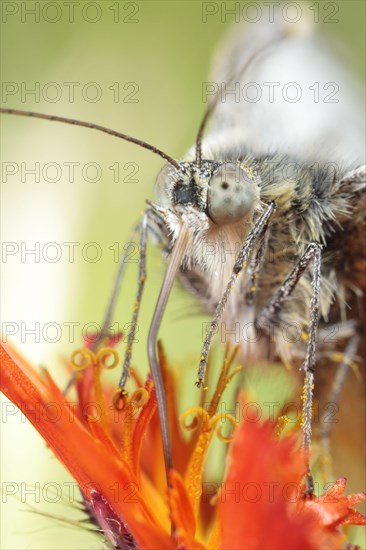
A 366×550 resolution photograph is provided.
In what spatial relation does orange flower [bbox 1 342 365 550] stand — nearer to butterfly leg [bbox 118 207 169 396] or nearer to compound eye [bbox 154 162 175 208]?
butterfly leg [bbox 118 207 169 396]

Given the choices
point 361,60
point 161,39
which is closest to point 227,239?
point 361,60

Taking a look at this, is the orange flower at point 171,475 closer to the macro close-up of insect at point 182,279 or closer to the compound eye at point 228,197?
A: the macro close-up of insect at point 182,279

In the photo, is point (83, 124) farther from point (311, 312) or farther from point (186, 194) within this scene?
point (311, 312)

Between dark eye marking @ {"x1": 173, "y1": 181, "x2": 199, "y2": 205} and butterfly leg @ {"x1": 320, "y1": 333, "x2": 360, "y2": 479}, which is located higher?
dark eye marking @ {"x1": 173, "y1": 181, "x2": 199, "y2": 205}

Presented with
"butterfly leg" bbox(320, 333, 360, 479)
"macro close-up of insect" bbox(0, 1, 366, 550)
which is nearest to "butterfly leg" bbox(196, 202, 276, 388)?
"macro close-up of insect" bbox(0, 1, 366, 550)

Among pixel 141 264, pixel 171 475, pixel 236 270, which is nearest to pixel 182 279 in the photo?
pixel 141 264

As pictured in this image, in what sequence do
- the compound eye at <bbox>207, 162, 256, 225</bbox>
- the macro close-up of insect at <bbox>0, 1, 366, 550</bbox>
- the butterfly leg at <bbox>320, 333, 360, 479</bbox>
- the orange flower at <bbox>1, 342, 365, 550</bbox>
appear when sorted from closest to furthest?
→ 1. the orange flower at <bbox>1, 342, 365, 550</bbox>
2. the macro close-up of insect at <bbox>0, 1, 366, 550</bbox>
3. the compound eye at <bbox>207, 162, 256, 225</bbox>
4. the butterfly leg at <bbox>320, 333, 360, 479</bbox>

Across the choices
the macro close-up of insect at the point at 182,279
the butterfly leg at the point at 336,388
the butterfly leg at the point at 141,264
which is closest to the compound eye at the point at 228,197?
the macro close-up of insect at the point at 182,279
